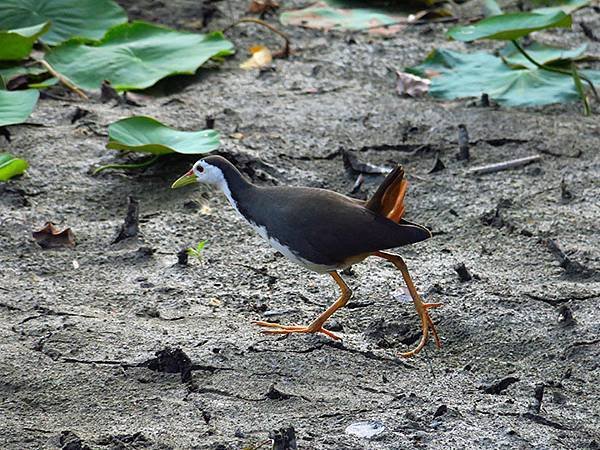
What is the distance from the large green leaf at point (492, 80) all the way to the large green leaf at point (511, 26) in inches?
7.3

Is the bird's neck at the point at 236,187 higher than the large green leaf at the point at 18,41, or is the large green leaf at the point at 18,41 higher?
the bird's neck at the point at 236,187

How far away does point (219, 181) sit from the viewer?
3918mm

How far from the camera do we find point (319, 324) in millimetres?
3641

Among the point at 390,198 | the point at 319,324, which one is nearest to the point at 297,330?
the point at 319,324

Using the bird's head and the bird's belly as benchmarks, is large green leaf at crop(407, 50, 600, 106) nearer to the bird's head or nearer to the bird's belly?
the bird's head

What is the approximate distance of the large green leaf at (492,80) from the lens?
5.27 m

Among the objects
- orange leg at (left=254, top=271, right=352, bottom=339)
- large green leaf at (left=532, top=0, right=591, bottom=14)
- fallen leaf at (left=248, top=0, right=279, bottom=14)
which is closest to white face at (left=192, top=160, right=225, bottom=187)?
orange leg at (left=254, top=271, right=352, bottom=339)

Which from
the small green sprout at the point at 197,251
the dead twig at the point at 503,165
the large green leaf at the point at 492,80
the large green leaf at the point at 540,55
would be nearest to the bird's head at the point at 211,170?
the small green sprout at the point at 197,251

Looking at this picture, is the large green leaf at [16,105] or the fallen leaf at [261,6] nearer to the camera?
the large green leaf at [16,105]

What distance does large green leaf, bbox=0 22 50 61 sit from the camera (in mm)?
5172

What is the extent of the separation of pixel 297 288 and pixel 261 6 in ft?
9.22

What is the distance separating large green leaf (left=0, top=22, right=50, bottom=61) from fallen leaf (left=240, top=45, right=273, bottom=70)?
1.07 metres

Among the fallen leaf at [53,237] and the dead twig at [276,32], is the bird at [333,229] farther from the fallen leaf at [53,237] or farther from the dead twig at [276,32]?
the dead twig at [276,32]

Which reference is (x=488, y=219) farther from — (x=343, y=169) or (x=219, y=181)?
(x=219, y=181)
